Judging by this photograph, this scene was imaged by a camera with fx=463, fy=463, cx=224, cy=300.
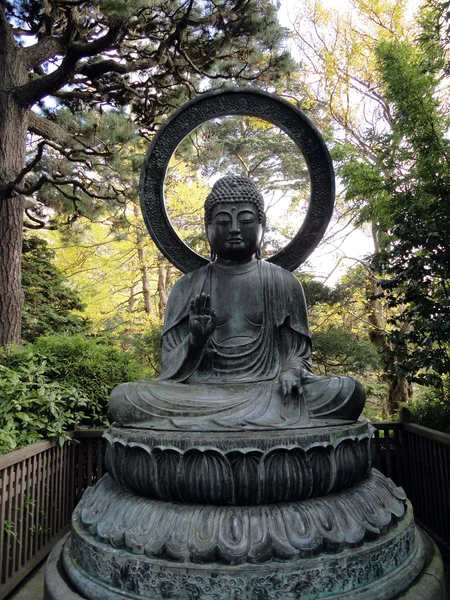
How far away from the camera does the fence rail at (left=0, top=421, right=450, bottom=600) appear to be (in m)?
3.53

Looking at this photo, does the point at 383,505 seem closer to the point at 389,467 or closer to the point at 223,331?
the point at 223,331

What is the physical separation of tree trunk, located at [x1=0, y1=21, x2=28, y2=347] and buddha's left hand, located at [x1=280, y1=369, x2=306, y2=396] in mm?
5399

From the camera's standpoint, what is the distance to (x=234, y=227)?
381 cm

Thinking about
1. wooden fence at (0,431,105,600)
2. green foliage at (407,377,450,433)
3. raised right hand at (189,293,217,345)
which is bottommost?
wooden fence at (0,431,105,600)

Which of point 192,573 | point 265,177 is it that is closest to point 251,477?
point 192,573

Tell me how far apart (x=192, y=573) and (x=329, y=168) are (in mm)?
3328

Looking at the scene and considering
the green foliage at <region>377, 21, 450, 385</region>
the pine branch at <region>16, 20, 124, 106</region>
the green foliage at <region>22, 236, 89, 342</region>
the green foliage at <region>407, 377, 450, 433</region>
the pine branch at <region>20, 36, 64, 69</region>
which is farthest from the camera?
the green foliage at <region>22, 236, 89, 342</region>

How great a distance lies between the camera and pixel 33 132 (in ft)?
29.3

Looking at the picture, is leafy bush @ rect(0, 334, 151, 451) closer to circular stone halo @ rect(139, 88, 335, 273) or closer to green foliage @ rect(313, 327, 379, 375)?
circular stone halo @ rect(139, 88, 335, 273)

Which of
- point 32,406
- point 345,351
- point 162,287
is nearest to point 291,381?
point 32,406

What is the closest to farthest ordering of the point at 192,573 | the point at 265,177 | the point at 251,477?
the point at 192,573, the point at 251,477, the point at 265,177

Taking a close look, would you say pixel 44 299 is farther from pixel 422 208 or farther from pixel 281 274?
pixel 422 208

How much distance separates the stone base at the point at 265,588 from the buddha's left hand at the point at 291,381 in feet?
3.34

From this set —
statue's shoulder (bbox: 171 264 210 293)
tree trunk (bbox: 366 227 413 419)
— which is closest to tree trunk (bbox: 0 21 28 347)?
statue's shoulder (bbox: 171 264 210 293)
